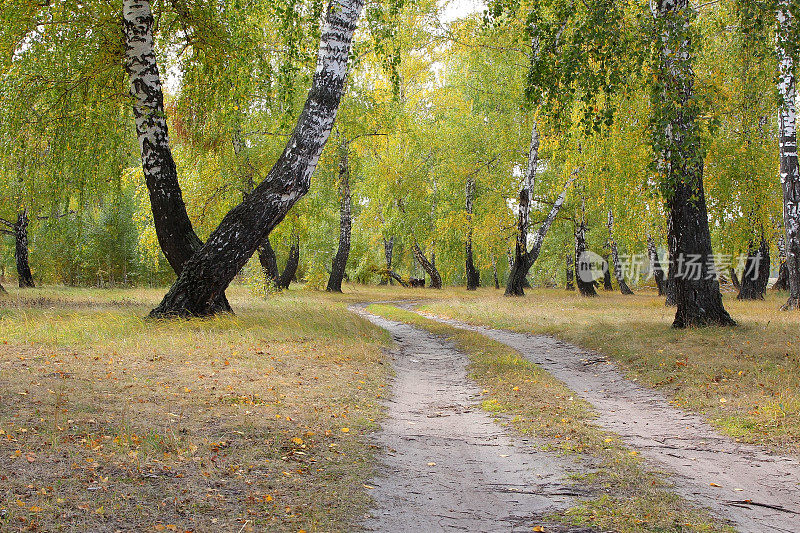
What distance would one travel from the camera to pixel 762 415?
6.06 m

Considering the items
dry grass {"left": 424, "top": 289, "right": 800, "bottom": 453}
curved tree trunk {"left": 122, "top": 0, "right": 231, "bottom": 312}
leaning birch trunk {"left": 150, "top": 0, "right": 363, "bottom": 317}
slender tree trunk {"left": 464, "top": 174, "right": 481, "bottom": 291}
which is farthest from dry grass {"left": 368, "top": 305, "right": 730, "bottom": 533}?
slender tree trunk {"left": 464, "top": 174, "right": 481, "bottom": 291}

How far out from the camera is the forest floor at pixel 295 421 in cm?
358

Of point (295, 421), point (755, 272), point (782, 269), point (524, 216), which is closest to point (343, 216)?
point (524, 216)

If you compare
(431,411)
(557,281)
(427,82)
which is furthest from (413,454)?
(557,281)

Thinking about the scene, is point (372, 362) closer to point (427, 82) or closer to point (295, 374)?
point (295, 374)

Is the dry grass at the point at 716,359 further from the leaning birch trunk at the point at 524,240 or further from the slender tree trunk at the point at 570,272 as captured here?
the slender tree trunk at the point at 570,272

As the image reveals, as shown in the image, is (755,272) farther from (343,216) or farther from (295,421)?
(295,421)

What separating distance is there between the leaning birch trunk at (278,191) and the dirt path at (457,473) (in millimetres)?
4719

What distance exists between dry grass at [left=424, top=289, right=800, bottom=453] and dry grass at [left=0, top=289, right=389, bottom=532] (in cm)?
373

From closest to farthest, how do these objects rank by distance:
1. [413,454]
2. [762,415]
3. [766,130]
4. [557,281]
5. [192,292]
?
[413,454] < [762,415] < [192,292] < [766,130] < [557,281]

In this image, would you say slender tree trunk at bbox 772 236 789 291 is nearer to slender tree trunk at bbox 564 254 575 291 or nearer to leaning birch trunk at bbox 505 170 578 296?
leaning birch trunk at bbox 505 170 578 296

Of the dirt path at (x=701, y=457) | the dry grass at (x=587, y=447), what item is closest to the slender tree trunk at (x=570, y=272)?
the dry grass at (x=587, y=447)

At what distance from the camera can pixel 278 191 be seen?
10656mm

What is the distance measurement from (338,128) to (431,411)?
1737 cm
